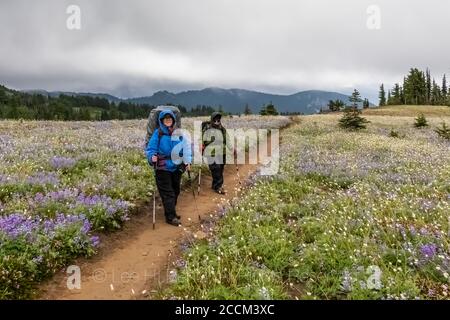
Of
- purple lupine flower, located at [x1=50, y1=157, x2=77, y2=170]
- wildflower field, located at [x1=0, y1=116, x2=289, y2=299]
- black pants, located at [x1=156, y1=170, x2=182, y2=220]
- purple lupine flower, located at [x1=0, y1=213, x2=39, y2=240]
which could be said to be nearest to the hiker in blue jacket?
black pants, located at [x1=156, y1=170, x2=182, y2=220]

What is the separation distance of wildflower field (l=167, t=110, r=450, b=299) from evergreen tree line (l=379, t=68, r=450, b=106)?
118 m

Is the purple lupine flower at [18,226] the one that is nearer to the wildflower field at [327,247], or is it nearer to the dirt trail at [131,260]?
the dirt trail at [131,260]

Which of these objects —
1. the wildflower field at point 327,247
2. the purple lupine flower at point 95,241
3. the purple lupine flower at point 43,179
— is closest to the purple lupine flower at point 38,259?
the purple lupine flower at point 95,241

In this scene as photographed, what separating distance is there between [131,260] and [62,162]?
23.1ft

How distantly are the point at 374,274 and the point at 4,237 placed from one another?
22.5ft

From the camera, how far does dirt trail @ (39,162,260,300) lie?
7234 millimetres

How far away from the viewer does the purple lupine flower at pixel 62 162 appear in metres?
13.9

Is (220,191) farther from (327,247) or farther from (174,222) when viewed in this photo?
(327,247)

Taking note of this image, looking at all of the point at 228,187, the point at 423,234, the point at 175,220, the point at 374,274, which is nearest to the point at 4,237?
the point at 175,220

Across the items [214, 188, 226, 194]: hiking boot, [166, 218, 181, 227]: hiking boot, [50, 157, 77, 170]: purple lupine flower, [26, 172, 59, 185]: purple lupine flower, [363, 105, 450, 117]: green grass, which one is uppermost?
[363, 105, 450, 117]: green grass

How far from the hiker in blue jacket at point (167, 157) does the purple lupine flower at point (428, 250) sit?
20.8 feet

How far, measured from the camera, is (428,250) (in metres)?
7.03

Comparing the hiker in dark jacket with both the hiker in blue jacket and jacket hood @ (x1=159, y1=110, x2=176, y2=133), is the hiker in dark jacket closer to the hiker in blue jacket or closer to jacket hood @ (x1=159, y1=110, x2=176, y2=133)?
the hiker in blue jacket
